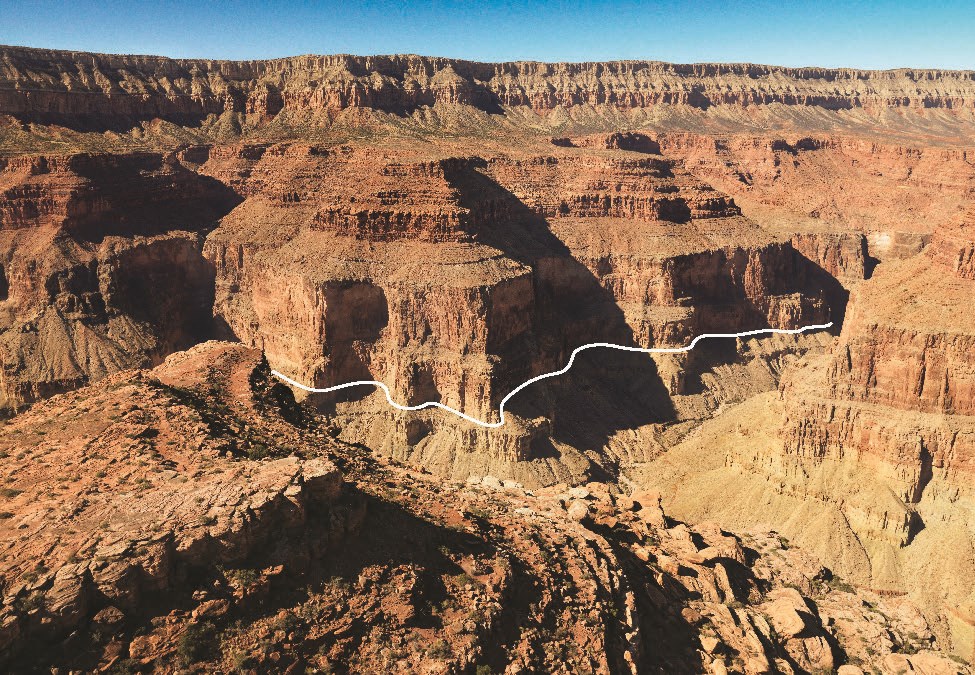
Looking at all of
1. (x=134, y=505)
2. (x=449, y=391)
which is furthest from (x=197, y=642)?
(x=449, y=391)

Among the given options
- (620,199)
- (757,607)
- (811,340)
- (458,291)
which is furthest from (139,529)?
(811,340)

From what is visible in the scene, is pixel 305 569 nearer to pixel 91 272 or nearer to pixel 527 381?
pixel 527 381

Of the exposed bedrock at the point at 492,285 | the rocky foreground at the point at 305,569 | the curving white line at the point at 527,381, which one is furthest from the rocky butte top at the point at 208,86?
the rocky foreground at the point at 305,569

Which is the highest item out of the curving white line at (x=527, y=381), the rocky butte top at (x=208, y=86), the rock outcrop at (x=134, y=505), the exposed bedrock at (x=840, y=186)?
the rocky butte top at (x=208, y=86)

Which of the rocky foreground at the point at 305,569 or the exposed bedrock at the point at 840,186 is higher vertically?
the exposed bedrock at the point at 840,186

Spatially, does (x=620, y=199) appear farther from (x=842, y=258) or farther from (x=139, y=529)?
(x=139, y=529)

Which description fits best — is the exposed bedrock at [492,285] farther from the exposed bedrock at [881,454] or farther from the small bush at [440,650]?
the small bush at [440,650]
